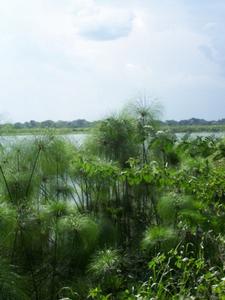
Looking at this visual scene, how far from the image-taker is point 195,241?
449 centimetres

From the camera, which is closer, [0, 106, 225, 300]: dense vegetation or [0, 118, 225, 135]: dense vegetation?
[0, 106, 225, 300]: dense vegetation

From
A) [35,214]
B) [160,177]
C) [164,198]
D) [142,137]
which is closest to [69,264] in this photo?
[35,214]

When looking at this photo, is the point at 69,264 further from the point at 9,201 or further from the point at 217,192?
the point at 217,192

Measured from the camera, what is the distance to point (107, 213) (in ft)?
18.9

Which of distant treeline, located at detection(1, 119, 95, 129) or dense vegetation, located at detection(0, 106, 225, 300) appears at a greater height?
distant treeline, located at detection(1, 119, 95, 129)

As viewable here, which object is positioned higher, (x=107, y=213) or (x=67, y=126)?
(x=67, y=126)

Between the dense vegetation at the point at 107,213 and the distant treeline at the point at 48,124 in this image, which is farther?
the distant treeline at the point at 48,124

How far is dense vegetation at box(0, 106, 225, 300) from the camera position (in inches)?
125

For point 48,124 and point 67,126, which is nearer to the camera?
point 48,124

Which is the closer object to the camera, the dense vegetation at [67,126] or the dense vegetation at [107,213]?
the dense vegetation at [107,213]

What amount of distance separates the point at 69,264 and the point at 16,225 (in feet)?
2.09

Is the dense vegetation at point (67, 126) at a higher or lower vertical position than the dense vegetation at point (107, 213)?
higher

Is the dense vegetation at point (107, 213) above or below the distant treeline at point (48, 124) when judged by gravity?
below

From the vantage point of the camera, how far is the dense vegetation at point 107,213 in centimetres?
317
